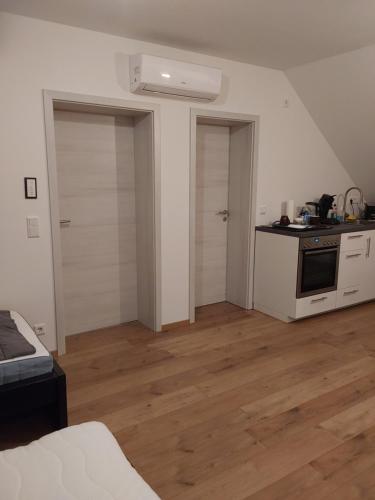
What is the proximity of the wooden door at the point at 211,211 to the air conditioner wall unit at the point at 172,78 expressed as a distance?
2.30 feet

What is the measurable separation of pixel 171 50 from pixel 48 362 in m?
2.64

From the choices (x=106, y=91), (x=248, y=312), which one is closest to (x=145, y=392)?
(x=248, y=312)

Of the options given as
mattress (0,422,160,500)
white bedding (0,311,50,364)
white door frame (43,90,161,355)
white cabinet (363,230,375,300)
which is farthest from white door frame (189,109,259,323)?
mattress (0,422,160,500)

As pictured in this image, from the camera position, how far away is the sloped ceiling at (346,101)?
350cm

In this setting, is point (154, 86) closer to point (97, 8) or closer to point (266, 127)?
point (97, 8)

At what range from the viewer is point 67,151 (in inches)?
131

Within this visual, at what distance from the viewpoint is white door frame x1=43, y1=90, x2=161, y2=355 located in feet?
9.34

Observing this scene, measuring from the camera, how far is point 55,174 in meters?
2.92

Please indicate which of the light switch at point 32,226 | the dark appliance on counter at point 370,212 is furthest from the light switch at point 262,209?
the light switch at point 32,226

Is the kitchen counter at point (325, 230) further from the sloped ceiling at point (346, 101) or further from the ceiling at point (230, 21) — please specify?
the ceiling at point (230, 21)

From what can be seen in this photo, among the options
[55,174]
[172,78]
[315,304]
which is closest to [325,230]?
[315,304]

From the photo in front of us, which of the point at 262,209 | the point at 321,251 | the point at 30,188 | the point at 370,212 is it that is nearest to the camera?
the point at 30,188

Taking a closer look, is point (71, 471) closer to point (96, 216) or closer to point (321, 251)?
point (96, 216)

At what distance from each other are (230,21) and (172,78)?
1.98 feet
